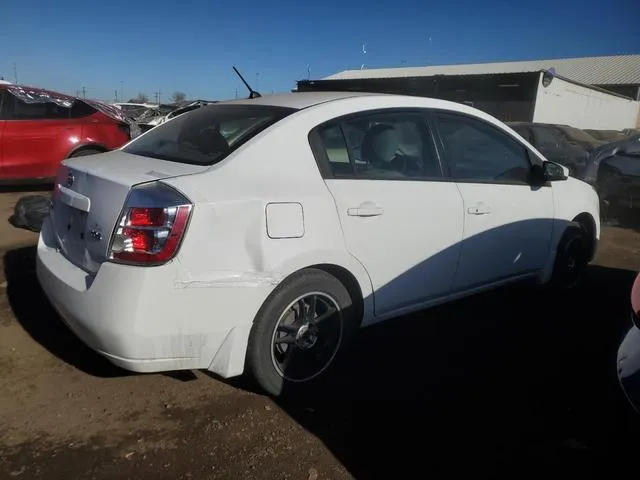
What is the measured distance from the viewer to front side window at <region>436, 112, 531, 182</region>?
332 centimetres

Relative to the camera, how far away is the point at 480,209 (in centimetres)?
333

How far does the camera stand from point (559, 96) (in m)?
22.0

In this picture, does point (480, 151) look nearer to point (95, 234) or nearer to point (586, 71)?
point (95, 234)

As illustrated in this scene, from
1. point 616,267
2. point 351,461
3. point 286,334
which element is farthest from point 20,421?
point 616,267

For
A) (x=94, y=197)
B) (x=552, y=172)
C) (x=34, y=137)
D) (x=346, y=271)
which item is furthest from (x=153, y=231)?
(x=34, y=137)

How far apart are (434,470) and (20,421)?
6.28ft

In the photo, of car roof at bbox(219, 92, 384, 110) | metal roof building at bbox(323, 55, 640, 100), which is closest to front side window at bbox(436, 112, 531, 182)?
car roof at bbox(219, 92, 384, 110)

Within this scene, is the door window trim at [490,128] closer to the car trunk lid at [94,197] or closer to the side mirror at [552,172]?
the side mirror at [552,172]

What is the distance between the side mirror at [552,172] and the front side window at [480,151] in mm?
116

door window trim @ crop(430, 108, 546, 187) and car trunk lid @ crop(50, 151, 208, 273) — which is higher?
door window trim @ crop(430, 108, 546, 187)

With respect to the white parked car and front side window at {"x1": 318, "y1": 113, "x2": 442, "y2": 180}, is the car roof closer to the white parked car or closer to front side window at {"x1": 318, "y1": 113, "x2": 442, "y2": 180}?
the white parked car

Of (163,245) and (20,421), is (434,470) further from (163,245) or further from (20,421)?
(20,421)

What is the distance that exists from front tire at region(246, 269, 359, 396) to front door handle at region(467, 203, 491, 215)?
1041mm

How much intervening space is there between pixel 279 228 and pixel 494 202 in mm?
1709
